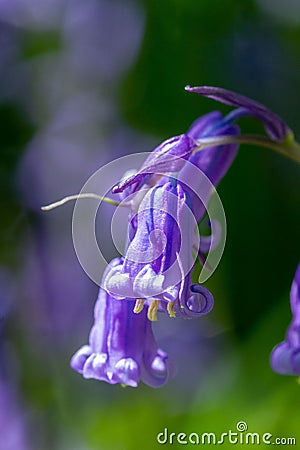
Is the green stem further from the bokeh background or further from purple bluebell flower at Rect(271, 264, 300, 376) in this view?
the bokeh background

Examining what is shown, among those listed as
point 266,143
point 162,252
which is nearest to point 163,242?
point 162,252

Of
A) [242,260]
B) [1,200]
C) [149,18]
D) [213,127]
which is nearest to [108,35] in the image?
→ [149,18]

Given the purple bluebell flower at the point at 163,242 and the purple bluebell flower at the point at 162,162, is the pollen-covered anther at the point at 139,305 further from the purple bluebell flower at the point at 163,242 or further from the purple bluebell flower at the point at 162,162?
the purple bluebell flower at the point at 162,162

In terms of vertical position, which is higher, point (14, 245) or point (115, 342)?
point (14, 245)

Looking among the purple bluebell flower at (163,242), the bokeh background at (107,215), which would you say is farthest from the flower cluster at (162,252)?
the bokeh background at (107,215)

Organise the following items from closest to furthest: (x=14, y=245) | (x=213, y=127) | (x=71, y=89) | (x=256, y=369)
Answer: (x=213, y=127) → (x=256, y=369) → (x=14, y=245) → (x=71, y=89)

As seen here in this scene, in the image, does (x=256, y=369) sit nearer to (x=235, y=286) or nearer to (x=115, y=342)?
(x=235, y=286)
